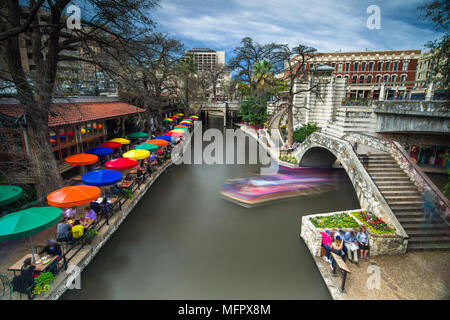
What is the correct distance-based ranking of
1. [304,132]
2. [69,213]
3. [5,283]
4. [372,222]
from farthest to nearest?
[304,132] < [69,213] < [372,222] < [5,283]

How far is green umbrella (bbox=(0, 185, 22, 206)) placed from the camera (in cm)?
971

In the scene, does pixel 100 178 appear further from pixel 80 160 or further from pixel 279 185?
pixel 279 185

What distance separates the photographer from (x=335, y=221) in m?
10.9

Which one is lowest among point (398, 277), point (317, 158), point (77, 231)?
point (398, 277)

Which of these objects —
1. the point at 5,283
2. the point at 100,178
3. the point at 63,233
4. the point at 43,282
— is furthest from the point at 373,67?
the point at 5,283

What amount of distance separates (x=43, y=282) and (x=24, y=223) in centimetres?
199

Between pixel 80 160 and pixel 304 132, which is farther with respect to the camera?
pixel 304 132

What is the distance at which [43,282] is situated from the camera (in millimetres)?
7348

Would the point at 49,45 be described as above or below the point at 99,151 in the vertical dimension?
above

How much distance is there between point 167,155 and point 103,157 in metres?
6.36

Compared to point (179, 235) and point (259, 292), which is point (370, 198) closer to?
point (259, 292)

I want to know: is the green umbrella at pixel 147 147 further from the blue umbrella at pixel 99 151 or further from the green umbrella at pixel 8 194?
the green umbrella at pixel 8 194

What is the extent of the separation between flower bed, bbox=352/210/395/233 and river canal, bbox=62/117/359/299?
308 centimetres

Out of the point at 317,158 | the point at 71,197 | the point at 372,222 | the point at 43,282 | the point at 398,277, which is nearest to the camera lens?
the point at 43,282
